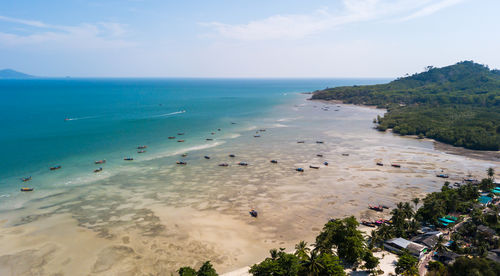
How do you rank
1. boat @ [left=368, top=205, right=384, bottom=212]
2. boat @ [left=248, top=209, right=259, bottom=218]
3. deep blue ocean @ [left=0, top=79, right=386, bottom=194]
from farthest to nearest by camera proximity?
deep blue ocean @ [left=0, top=79, right=386, bottom=194] < boat @ [left=368, top=205, right=384, bottom=212] < boat @ [left=248, top=209, right=259, bottom=218]

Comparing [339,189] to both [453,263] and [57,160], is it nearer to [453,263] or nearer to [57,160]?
[453,263]

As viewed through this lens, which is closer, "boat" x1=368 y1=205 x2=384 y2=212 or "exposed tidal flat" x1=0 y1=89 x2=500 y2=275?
"exposed tidal flat" x1=0 y1=89 x2=500 y2=275

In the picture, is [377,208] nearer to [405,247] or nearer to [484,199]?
[405,247]

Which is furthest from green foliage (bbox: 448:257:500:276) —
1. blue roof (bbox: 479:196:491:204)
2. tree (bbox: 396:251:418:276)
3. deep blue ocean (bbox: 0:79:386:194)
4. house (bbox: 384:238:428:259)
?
deep blue ocean (bbox: 0:79:386:194)

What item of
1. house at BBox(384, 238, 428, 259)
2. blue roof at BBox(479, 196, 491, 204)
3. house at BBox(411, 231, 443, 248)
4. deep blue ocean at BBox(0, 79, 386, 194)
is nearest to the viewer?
house at BBox(384, 238, 428, 259)

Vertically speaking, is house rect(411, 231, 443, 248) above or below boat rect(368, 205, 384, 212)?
above

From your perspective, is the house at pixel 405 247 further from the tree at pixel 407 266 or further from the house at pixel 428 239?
the tree at pixel 407 266

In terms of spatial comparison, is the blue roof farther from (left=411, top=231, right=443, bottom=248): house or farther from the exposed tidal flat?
(left=411, top=231, right=443, bottom=248): house

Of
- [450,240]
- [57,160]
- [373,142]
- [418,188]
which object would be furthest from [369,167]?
[57,160]
